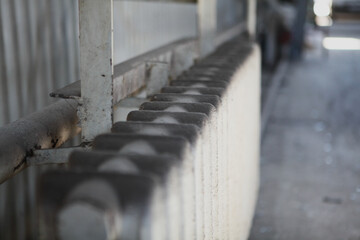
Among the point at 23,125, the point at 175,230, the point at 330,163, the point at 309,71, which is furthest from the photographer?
the point at 309,71

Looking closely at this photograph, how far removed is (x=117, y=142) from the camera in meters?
0.97

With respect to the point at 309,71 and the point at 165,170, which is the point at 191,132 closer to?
the point at 165,170

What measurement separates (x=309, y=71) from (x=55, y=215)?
313 inches

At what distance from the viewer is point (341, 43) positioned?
11922mm

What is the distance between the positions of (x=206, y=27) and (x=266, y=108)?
3.32 m

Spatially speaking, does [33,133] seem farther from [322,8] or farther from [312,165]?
[322,8]

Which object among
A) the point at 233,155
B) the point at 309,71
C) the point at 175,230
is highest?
the point at 175,230

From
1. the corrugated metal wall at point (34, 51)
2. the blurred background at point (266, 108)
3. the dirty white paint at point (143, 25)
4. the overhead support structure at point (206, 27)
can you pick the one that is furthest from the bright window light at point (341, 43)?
the corrugated metal wall at point (34, 51)

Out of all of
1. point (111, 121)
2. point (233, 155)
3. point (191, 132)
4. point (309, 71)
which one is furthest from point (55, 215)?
point (309, 71)

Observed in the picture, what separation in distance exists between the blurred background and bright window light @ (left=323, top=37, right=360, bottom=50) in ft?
11.2

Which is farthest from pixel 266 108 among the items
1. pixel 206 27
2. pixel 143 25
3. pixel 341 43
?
pixel 341 43

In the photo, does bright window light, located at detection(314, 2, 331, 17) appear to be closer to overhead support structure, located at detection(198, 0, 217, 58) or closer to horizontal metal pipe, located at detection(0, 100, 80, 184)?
overhead support structure, located at detection(198, 0, 217, 58)

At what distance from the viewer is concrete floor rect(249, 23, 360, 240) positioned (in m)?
2.99

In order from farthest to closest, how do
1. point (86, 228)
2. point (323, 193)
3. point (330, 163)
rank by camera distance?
point (330, 163) → point (323, 193) → point (86, 228)
